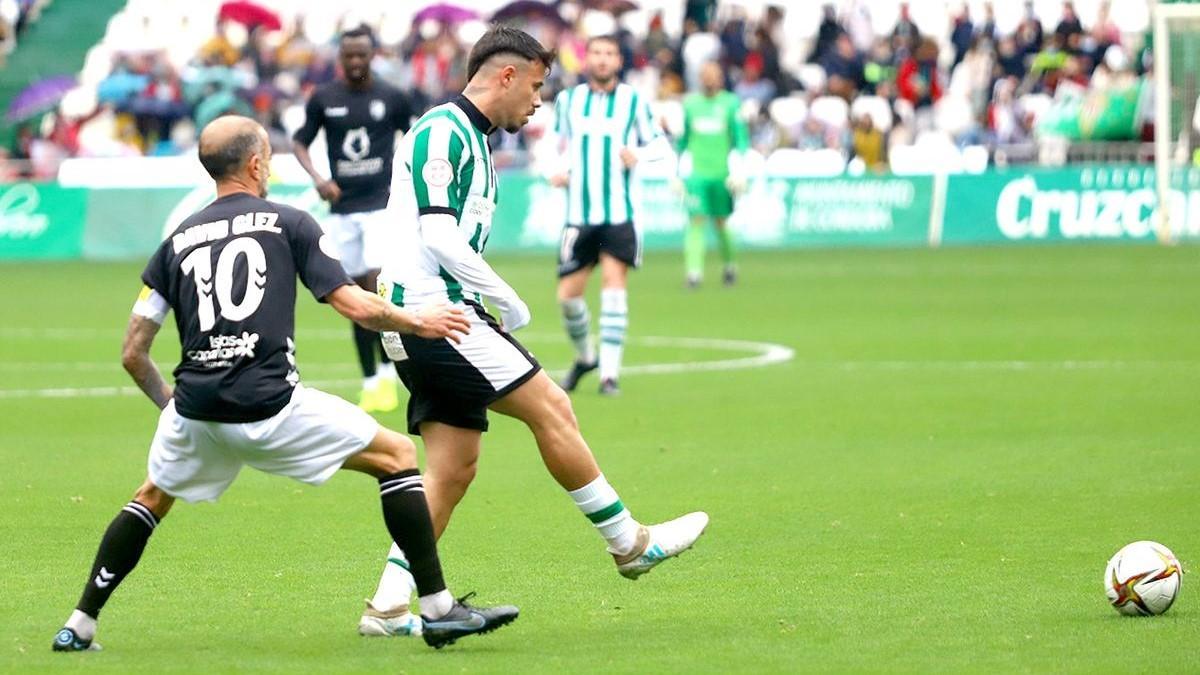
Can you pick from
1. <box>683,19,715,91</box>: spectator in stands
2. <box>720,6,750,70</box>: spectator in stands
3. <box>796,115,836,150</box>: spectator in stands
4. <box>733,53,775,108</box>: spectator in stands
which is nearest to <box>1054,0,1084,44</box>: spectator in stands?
<box>796,115,836,150</box>: spectator in stands

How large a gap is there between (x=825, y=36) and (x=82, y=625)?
104 ft

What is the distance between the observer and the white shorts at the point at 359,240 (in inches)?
568

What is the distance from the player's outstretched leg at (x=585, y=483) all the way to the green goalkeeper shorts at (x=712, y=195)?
1844cm

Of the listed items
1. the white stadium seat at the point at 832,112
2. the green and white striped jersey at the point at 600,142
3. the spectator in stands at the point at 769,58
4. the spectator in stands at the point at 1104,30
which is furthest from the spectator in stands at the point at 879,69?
the green and white striped jersey at the point at 600,142

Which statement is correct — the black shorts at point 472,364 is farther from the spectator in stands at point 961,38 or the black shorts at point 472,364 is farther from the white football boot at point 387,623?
the spectator in stands at point 961,38

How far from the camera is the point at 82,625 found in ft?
22.2

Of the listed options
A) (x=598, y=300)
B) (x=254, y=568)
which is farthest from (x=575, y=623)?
(x=598, y=300)

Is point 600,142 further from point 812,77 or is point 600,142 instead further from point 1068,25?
point 1068,25

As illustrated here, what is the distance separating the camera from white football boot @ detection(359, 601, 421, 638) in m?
7.12

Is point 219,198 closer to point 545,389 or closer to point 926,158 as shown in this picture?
point 545,389

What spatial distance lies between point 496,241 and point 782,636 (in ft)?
80.7

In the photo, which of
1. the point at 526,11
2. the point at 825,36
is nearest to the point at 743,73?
the point at 825,36

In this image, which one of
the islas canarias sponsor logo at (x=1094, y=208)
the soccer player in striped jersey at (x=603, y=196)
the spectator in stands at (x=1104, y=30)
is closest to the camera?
the soccer player in striped jersey at (x=603, y=196)

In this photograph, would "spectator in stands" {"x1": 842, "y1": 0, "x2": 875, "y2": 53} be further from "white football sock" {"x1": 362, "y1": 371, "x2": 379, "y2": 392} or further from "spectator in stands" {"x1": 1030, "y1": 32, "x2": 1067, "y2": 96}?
"white football sock" {"x1": 362, "y1": 371, "x2": 379, "y2": 392}
